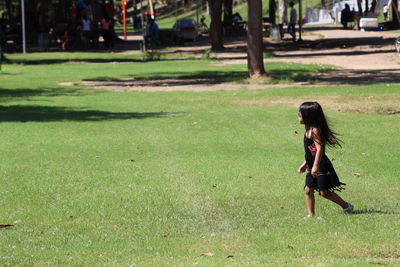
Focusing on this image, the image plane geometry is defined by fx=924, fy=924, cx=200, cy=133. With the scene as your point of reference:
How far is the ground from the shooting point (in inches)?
1128

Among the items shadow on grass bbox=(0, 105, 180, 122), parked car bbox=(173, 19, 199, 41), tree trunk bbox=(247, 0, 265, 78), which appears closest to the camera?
shadow on grass bbox=(0, 105, 180, 122)

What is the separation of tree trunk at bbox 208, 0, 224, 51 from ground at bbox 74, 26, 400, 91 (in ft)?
2.87

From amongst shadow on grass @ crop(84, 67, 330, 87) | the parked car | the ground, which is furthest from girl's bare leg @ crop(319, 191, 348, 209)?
the parked car

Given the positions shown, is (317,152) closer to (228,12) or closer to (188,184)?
(188,184)

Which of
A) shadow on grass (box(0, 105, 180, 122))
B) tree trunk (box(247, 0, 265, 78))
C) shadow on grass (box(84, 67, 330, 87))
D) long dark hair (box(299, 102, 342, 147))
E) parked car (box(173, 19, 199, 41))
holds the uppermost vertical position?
parked car (box(173, 19, 199, 41))

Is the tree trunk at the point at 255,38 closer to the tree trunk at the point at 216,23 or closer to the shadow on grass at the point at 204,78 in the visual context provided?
the shadow on grass at the point at 204,78

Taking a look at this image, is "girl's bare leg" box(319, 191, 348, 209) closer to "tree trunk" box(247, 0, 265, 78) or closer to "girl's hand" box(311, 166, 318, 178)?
"girl's hand" box(311, 166, 318, 178)

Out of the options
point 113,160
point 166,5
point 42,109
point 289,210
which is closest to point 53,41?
point 42,109

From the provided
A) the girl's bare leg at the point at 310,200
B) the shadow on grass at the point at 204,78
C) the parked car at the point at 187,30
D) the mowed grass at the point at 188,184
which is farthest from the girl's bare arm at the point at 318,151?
the parked car at the point at 187,30

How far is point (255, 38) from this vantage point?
29641 mm

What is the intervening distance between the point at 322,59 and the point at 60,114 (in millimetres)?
22056

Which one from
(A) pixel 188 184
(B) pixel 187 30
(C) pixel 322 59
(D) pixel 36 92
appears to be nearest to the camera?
(A) pixel 188 184

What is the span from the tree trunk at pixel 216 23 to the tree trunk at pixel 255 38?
16663mm

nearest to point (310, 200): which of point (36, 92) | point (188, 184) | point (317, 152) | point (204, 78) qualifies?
point (317, 152)
